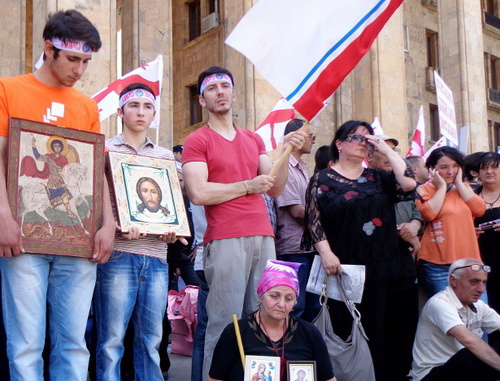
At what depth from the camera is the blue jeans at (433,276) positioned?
22.4ft

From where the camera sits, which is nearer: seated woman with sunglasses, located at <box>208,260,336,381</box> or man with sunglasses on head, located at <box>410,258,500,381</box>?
seated woman with sunglasses, located at <box>208,260,336,381</box>

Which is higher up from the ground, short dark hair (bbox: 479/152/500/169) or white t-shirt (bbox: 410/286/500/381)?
short dark hair (bbox: 479/152/500/169)

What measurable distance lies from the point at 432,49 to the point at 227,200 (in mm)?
22749

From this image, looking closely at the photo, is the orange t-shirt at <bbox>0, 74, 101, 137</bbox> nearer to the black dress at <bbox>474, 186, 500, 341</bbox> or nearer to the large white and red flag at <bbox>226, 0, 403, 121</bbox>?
the large white and red flag at <bbox>226, 0, 403, 121</bbox>

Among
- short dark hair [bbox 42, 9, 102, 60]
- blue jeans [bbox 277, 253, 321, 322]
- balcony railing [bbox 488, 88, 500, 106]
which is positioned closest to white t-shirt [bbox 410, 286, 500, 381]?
blue jeans [bbox 277, 253, 321, 322]

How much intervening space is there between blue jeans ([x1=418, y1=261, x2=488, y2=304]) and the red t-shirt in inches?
91.1

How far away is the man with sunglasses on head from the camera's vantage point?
5.63 meters

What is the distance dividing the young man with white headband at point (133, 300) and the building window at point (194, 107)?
58.2 ft

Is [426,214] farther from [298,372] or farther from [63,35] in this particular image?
[63,35]

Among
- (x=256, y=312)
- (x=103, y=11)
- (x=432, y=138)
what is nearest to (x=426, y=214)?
(x=256, y=312)

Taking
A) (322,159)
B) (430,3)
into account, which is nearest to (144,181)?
(322,159)

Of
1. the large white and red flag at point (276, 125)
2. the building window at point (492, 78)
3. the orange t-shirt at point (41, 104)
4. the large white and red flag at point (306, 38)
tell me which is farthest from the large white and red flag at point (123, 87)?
the building window at point (492, 78)

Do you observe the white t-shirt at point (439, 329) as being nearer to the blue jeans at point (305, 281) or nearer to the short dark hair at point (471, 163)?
the blue jeans at point (305, 281)

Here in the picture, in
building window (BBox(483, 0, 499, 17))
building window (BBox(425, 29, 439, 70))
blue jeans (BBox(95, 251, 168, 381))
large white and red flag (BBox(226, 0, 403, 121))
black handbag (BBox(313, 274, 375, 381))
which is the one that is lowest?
black handbag (BBox(313, 274, 375, 381))
